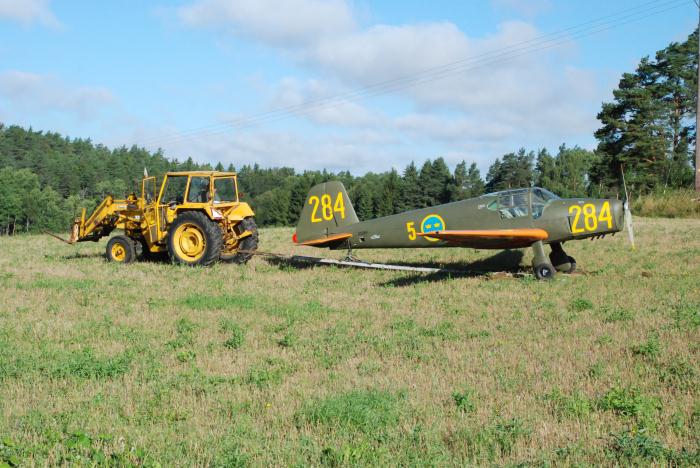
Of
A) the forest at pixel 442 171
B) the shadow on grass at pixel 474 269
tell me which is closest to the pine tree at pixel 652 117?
the forest at pixel 442 171

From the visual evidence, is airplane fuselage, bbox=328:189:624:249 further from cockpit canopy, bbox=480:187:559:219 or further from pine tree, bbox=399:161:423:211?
pine tree, bbox=399:161:423:211

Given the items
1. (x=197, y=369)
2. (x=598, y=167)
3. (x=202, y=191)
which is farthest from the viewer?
(x=598, y=167)

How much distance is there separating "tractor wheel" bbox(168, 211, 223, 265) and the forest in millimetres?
11694

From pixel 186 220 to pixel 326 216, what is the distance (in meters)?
Result: 3.56

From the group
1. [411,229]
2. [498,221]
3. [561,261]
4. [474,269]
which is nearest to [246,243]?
[411,229]

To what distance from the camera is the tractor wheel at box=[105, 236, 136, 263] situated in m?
16.0

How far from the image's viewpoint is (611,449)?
427 cm

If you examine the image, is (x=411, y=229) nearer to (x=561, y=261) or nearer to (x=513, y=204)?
(x=513, y=204)

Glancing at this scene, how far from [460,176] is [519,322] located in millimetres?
82952

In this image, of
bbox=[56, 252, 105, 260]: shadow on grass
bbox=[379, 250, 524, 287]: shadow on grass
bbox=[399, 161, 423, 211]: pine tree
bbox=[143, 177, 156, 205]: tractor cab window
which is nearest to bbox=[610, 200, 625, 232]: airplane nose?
bbox=[379, 250, 524, 287]: shadow on grass

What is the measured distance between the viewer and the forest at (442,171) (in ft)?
155

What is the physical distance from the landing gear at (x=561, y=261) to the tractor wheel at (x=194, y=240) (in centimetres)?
799

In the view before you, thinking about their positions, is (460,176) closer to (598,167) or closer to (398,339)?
(598,167)

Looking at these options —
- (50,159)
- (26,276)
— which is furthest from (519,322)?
(50,159)
